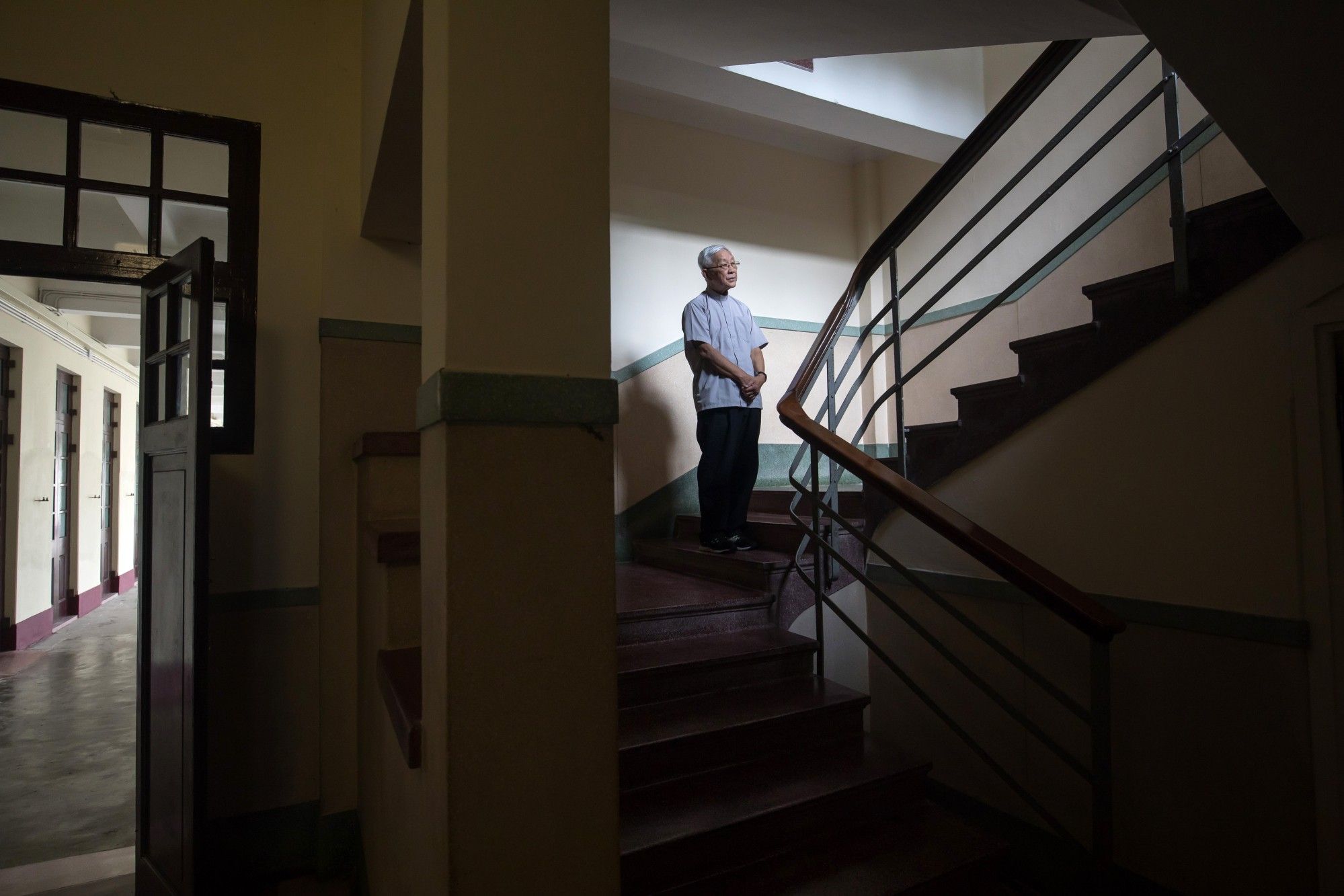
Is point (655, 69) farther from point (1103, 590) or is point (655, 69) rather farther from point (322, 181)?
point (1103, 590)

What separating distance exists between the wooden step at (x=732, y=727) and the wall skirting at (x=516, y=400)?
1.18 m

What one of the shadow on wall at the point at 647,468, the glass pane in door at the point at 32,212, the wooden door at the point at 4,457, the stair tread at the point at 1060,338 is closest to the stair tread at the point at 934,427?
the stair tread at the point at 1060,338

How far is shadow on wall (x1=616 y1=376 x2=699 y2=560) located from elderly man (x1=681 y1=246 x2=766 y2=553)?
0.73 meters

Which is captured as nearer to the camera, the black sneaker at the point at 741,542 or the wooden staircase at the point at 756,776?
the wooden staircase at the point at 756,776

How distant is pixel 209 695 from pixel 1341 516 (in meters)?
3.45

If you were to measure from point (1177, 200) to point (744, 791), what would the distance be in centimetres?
208

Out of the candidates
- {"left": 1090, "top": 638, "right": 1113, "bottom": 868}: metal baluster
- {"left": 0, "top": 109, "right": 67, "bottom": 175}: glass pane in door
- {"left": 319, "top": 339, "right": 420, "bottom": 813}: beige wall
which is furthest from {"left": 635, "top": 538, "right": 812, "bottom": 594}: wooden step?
{"left": 0, "top": 109, "right": 67, "bottom": 175}: glass pane in door

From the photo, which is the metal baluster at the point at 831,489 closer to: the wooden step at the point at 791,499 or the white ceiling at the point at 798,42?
the wooden step at the point at 791,499

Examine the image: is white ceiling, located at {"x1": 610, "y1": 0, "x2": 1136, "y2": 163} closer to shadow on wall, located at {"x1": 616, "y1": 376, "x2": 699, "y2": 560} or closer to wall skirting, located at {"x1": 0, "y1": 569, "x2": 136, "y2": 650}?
shadow on wall, located at {"x1": 616, "y1": 376, "x2": 699, "y2": 560}

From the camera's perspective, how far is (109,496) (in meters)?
8.79

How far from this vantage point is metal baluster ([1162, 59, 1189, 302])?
203cm

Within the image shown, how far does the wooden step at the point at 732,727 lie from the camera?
6.70 ft

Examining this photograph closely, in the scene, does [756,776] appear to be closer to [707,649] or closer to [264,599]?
[707,649]

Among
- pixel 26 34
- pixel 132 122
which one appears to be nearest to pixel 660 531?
pixel 132 122
